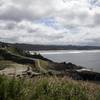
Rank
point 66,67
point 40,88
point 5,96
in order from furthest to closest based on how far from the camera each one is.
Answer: point 66,67 < point 40,88 < point 5,96

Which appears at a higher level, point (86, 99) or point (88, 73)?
point (86, 99)

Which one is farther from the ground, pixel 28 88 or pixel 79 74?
pixel 28 88

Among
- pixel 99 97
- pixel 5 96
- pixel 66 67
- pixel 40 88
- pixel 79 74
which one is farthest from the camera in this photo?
pixel 66 67

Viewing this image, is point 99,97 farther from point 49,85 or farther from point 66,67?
point 66,67

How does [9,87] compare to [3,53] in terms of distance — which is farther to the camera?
[3,53]

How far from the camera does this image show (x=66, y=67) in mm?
62250

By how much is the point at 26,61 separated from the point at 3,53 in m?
5.51

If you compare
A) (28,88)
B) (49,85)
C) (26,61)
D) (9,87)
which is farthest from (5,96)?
(26,61)

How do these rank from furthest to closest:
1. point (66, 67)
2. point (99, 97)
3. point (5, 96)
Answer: point (66, 67) → point (99, 97) → point (5, 96)

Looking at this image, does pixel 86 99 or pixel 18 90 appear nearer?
pixel 18 90

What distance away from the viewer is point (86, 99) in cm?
1011

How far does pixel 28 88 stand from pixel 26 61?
43071mm

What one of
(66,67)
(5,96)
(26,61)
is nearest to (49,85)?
(5,96)

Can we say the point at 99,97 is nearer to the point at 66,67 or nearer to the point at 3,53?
the point at 3,53
